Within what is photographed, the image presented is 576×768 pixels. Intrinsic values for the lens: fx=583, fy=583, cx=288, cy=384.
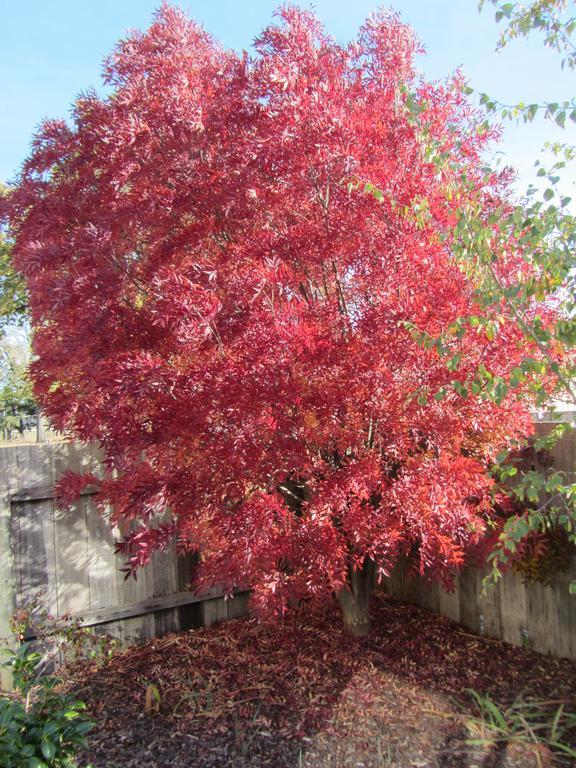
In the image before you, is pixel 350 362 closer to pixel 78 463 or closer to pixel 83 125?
pixel 83 125

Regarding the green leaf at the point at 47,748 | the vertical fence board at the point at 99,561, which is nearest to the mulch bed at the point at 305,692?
the vertical fence board at the point at 99,561

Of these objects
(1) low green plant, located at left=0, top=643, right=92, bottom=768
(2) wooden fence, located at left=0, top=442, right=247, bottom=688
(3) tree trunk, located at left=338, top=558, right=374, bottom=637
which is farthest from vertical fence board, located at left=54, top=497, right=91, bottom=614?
(3) tree trunk, located at left=338, top=558, right=374, bottom=637

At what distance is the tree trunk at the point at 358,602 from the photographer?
4047 mm

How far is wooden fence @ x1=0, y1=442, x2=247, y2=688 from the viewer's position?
4035 millimetres

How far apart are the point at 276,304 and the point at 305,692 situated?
7.61ft

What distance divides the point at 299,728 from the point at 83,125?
11.9 ft

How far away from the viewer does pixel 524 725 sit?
3.01 metres

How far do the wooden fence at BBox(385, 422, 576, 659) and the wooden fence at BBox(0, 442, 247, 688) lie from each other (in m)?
1.92

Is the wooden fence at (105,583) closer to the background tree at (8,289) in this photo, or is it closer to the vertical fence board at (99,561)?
the vertical fence board at (99,561)

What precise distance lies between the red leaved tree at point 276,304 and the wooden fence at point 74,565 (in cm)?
89

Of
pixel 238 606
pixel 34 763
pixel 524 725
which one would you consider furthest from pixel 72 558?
pixel 524 725

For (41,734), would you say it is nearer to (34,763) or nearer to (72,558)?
(34,763)

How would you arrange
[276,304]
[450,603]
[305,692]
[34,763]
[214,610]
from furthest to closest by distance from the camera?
[214,610] → [450,603] → [305,692] → [276,304] → [34,763]

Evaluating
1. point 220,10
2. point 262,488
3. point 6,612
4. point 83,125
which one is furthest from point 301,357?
point 6,612
